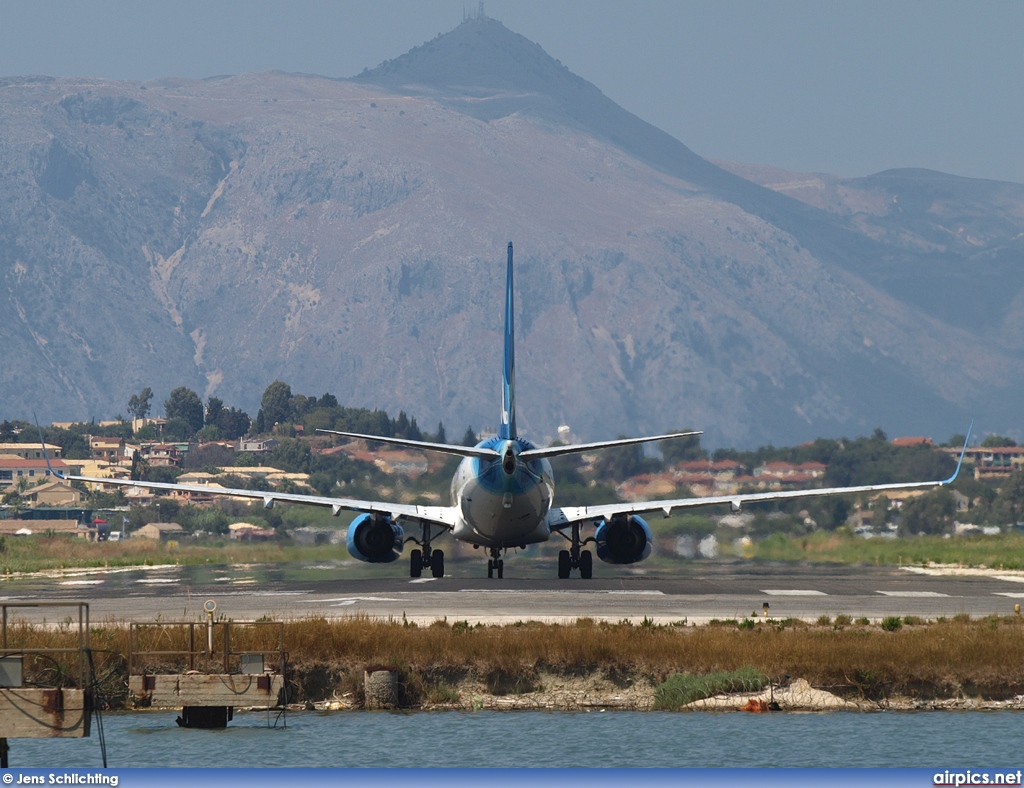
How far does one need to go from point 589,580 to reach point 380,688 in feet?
108

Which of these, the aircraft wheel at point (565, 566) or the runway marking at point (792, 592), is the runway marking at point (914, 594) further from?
the aircraft wheel at point (565, 566)

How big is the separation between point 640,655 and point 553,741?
6.28 metres

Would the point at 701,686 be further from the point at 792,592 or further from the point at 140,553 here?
the point at 140,553

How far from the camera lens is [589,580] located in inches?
2721

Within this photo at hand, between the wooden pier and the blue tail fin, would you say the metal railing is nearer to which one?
the wooden pier

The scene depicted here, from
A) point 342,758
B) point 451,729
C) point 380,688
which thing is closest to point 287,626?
point 380,688

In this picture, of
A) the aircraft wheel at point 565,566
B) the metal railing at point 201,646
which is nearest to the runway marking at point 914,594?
the aircraft wheel at point 565,566

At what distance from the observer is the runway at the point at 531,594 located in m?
49.8

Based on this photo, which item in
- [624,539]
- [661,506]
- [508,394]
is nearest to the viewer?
[661,506]

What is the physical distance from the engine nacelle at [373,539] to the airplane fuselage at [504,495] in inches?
158

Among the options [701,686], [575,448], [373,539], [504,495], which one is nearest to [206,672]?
[701,686]

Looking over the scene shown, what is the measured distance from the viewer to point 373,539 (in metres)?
70.9

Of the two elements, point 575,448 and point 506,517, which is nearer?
point 575,448

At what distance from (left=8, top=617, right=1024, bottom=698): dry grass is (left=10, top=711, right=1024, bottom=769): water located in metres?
1.30
